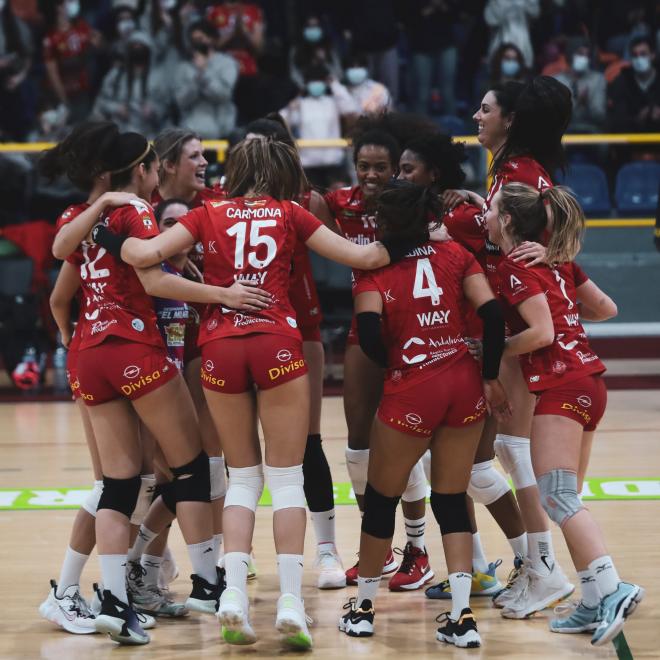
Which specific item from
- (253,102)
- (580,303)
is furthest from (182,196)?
(253,102)

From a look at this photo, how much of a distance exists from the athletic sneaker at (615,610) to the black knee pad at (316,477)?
51.5 inches

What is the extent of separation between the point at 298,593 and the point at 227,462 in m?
0.50

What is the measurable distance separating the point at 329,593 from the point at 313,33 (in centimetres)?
848

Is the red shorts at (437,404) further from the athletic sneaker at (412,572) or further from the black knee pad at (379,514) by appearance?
the athletic sneaker at (412,572)

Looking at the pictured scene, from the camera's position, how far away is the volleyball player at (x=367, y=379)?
451cm

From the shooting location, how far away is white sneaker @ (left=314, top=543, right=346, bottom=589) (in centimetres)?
460

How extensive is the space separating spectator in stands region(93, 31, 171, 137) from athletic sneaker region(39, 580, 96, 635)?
762 cm

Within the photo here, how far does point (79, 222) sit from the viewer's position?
392 centimetres

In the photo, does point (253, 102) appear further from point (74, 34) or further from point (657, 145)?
point (657, 145)

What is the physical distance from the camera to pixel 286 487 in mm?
3865

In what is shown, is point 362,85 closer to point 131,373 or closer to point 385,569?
point 385,569

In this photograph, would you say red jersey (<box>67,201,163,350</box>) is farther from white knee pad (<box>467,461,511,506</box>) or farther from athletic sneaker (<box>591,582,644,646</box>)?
athletic sneaker (<box>591,582,644,646</box>)

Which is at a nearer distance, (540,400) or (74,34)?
(540,400)

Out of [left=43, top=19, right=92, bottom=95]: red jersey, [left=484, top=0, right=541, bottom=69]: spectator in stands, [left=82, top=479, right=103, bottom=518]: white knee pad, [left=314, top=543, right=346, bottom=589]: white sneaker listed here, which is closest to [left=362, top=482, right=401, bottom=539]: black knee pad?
[left=314, top=543, right=346, bottom=589]: white sneaker
